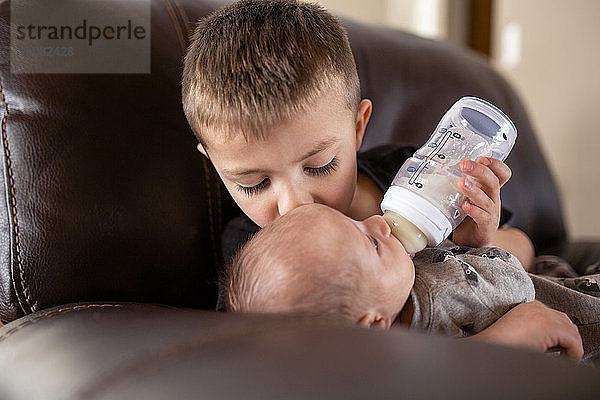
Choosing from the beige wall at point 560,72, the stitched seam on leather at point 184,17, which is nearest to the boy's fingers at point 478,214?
the stitched seam on leather at point 184,17

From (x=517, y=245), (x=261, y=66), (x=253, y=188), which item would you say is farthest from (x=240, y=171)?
(x=517, y=245)

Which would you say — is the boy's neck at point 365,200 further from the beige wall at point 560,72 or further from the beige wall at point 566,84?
the beige wall at point 566,84

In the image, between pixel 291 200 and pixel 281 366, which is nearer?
pixel 281 366

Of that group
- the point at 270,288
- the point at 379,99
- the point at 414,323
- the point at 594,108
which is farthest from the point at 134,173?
the point at 594,108

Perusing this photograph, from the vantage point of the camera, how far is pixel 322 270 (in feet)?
2.69

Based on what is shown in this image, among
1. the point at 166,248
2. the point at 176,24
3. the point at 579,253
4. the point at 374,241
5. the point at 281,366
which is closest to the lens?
the point at 281,366

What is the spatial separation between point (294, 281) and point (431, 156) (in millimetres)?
314

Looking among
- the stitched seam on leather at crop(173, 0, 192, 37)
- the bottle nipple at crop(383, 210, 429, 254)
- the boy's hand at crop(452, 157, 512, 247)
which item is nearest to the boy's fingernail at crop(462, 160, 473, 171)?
the boy's hand at crop(452, 157, 512, 247)

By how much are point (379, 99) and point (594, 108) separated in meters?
1.43

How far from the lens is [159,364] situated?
552 mm

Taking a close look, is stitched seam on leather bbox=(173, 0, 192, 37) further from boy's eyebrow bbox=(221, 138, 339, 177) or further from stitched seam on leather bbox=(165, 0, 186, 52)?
boy's eyebrow bbox=(221, 138, 339, 177)

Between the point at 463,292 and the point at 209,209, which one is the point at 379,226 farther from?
the point at 209,209

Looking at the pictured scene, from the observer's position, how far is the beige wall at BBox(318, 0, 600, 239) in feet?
8.73

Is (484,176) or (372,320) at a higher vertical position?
(484,176)
